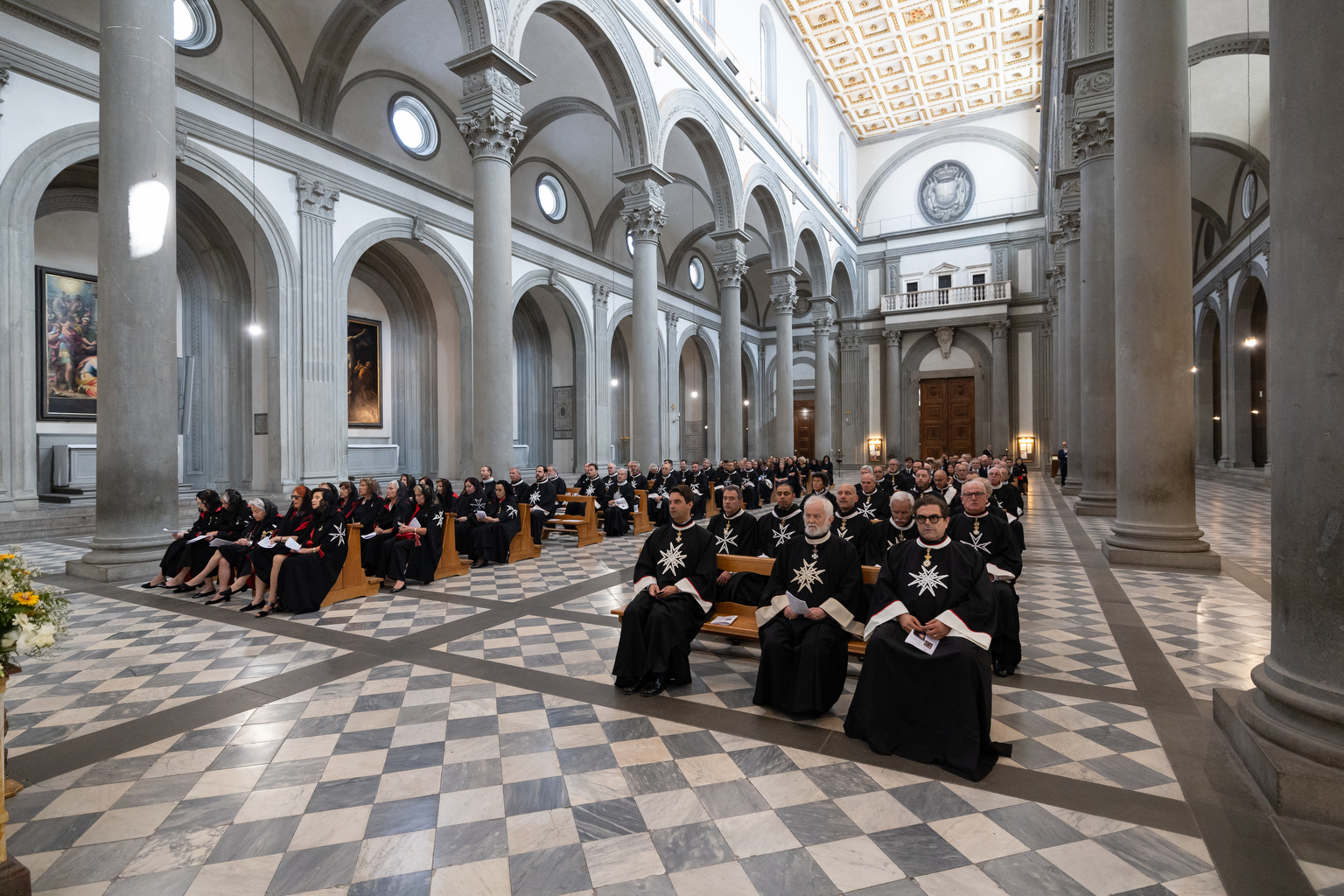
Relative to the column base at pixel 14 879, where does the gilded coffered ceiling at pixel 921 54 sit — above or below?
above

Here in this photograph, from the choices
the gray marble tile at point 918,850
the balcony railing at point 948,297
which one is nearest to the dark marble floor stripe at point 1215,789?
the gray marble tile at point 918,850

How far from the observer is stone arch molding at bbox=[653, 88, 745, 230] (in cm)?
1539

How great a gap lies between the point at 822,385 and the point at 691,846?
23538mm

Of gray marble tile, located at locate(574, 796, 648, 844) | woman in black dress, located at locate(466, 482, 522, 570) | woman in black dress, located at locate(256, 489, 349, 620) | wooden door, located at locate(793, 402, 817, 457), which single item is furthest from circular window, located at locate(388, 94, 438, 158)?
wooden door, located at locate(793, 402, 817, 457)

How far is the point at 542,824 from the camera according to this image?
2824mm

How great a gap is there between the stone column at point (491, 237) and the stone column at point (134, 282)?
374cm

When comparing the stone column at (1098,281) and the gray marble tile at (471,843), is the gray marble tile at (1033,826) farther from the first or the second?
the stone column at (1098,281)

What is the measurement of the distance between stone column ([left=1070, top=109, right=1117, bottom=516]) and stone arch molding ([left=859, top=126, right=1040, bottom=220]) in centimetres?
2034

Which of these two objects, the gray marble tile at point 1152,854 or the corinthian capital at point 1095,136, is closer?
the gray marble tile at point 1152,854

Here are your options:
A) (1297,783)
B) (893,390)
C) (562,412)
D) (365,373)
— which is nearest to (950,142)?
(893,390)

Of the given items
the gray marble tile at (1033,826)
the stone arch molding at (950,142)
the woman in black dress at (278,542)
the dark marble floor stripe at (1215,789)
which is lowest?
the gray marble tile at (1033,826)

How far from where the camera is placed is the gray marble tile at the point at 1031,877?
2.38m

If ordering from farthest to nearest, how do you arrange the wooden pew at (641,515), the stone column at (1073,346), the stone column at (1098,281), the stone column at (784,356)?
the stone column at (784,356), the stone column at (1073,346), the wooden pew at (641,515), the stone column at (1098,281)

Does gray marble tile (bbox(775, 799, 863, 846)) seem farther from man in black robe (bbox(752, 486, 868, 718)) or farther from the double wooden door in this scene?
the double wooden door
